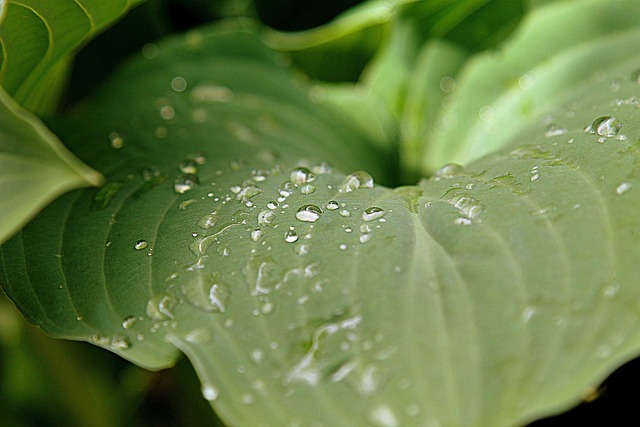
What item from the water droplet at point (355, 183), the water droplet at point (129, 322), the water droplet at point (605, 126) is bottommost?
the water droplet at point (129, 322)

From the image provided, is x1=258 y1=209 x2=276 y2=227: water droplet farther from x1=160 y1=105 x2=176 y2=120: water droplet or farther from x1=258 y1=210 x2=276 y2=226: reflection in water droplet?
x1=160 y1=105 x2=176 y2=120: water droplet

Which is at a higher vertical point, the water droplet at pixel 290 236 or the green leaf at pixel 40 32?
the green leaf at pixel 40 32

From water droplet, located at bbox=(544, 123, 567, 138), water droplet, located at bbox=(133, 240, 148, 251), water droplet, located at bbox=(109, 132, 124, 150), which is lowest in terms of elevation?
water droplet, located at bbox=(109, 132, 124, 150)

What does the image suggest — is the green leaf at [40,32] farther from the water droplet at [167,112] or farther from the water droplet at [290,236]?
the water droplet at [290,236]

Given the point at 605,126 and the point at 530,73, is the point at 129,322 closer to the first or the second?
the point at 605,126

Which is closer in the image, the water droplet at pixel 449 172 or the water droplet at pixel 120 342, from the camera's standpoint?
the water droplet at pixel 120 342

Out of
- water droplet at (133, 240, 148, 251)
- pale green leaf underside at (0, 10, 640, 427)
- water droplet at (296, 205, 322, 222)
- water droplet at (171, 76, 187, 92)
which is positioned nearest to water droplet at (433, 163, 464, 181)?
pale green leaf underside at (0, 10, 640, 427)

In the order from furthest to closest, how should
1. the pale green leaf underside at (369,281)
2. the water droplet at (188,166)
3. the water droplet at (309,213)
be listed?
the water droplet at (188,166) → the water droplet at (309,213) → the pale green leaf underside at (369,281)

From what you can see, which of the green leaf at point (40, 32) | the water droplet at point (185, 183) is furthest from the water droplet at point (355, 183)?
the green leaf at point (40, 32)
